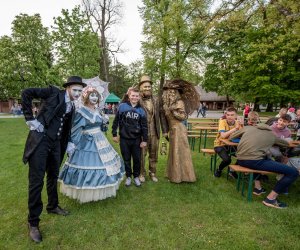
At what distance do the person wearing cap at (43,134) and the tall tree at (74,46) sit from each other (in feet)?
58.7

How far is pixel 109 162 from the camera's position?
4.34 metres

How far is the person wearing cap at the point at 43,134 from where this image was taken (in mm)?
3289

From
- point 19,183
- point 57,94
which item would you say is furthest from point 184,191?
point 19,183

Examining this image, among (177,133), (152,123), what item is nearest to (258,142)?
(177,133)

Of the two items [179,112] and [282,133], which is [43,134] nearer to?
[179,112]

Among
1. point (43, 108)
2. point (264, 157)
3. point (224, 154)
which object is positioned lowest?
point (224, 154)

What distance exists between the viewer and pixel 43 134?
3.37 metres

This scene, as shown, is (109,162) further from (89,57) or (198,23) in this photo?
(89,57)

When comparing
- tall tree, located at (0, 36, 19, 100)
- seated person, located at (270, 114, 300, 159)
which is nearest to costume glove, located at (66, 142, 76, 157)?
seated person, located at (270, 114, 300, 159)

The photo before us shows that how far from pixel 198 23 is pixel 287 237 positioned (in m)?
9.51

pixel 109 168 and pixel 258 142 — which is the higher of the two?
pixel 258 142

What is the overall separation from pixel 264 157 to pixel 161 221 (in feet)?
7.31

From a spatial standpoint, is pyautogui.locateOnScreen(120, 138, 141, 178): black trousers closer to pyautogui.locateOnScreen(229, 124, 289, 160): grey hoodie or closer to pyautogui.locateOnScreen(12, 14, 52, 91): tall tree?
pyautogui.locateOnScreen(229, 124, 289, 160): grey hoodie

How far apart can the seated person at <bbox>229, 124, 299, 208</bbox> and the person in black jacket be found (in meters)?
1.91
